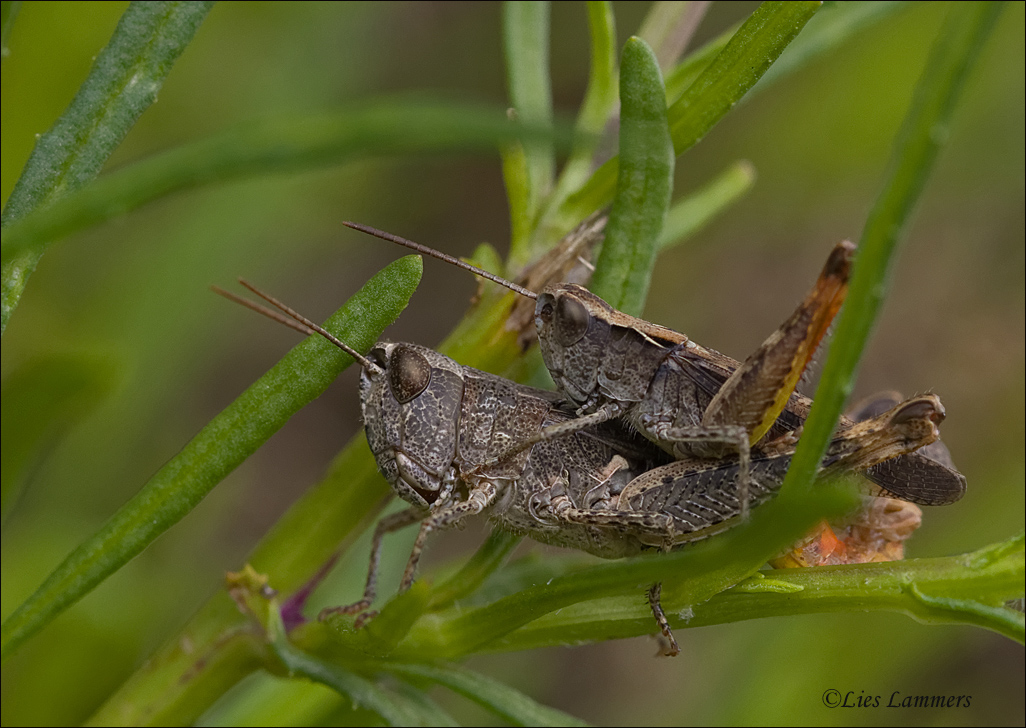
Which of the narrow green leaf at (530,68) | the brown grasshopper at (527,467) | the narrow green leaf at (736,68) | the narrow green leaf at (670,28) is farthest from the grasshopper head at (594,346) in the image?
the narrow green leaf at (670,28)

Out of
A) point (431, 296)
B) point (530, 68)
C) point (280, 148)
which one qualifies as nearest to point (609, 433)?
point (530, 68)

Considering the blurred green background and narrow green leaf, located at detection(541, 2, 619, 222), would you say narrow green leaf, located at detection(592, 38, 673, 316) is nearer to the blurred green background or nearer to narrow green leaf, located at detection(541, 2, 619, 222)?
narrow green leaf, located at detection(541, 2, 619, 222)

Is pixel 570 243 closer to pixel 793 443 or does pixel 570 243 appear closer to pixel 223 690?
pixel 793 443

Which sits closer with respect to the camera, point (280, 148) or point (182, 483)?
point (280, 148)

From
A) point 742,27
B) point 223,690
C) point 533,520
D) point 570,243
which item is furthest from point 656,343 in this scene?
point 223,690

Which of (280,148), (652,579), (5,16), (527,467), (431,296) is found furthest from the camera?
(431,296)

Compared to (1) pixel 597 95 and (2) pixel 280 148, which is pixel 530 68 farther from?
(2) pixel 280 148

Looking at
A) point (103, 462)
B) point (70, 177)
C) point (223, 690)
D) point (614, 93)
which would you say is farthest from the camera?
point (103, 462)
